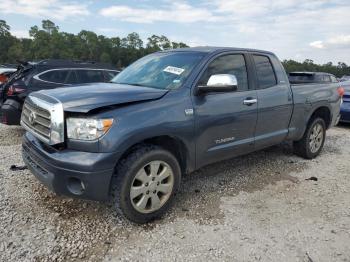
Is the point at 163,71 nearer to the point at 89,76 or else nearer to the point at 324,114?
the point at 324,114

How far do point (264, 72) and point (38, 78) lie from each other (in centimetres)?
451

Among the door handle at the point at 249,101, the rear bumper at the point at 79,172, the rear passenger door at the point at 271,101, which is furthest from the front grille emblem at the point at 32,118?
the rear passenger door at the point at 271,101

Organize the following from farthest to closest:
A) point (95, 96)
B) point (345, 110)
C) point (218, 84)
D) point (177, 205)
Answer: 1. point (345, 110)
2. point (177, 205)
3. point (218, 84)
4. point (95, 96)

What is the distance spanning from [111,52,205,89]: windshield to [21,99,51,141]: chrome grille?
1174 millimetres

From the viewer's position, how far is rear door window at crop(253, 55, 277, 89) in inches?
192

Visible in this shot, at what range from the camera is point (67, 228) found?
344 cm

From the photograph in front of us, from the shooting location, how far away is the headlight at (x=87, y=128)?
3.14m

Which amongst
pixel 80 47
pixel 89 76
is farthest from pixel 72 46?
pixel 89 76

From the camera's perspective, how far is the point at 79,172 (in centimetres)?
311

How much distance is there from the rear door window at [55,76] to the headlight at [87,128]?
14.6 ft

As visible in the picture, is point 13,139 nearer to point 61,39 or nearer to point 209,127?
point 209,127

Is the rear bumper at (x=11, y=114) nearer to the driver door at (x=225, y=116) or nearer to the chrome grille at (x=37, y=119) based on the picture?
the chrome grille at (x=37, y=119)

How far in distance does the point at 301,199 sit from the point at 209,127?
5.04ft

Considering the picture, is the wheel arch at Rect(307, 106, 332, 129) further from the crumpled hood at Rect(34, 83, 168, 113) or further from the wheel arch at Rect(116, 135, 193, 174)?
the crumpled hood at Rect(34, 83, 168, 113)
